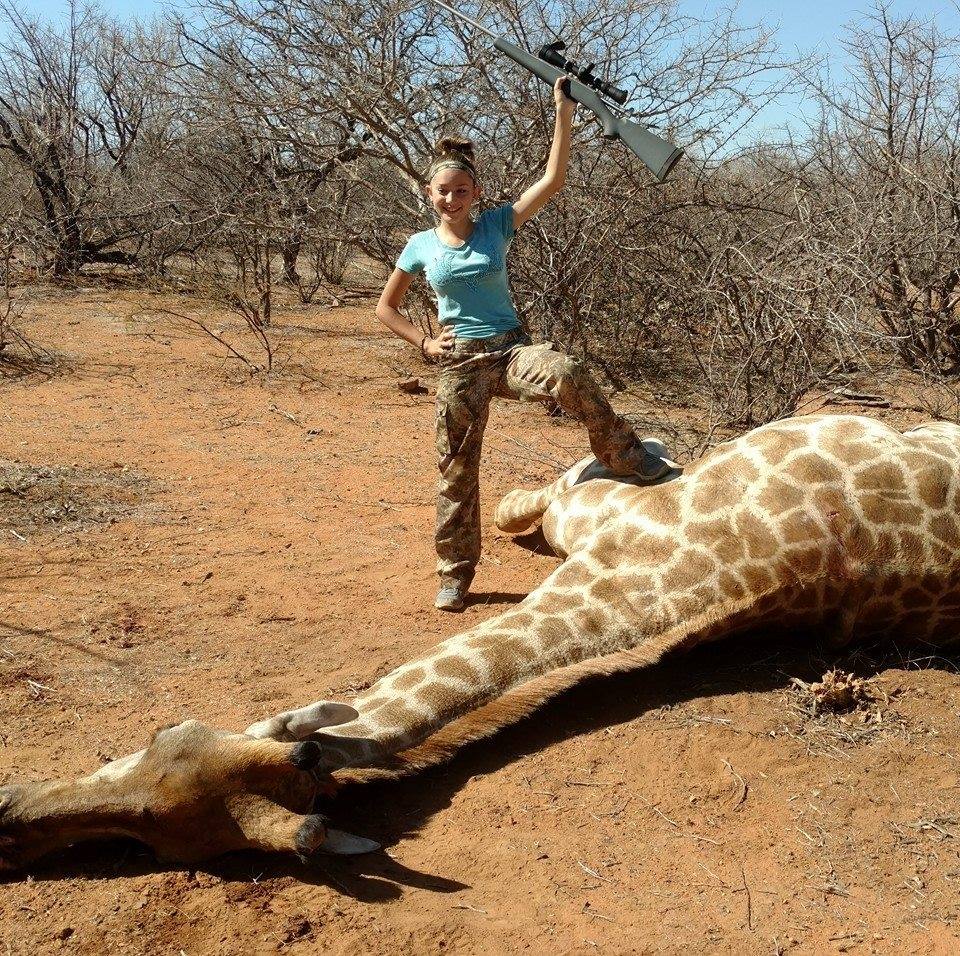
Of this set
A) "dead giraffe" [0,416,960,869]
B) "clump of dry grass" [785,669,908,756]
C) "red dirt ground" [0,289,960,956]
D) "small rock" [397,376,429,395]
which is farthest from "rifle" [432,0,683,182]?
"small rock" [397,376,429,395]

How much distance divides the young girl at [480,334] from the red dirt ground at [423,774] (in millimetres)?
863

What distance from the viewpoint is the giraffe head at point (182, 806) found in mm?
2912

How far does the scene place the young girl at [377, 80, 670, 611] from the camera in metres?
4.36

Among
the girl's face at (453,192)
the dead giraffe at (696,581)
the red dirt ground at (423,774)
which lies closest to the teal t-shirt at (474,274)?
the girl's face at (453,192)

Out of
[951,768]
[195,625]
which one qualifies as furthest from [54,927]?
[951,768]

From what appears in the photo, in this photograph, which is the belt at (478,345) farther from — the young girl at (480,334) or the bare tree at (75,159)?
the bare tree at (75,159)

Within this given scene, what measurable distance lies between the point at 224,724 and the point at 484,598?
1.54 meters

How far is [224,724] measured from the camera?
3684 mm

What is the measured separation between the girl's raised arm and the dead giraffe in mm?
1247

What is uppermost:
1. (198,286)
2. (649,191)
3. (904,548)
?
(649,191)

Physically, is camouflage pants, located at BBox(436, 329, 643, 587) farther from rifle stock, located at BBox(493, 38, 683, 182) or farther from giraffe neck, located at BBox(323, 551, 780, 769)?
rifle stock, located at BBox(493, 38, 683, 182)

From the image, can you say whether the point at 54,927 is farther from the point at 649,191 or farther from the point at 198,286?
the point at 198,286

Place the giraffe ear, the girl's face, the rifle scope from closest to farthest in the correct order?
the giraffe ear < the girl's face < the rifle scope

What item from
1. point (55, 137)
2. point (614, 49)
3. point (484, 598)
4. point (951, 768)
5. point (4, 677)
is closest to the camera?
point (951, 768)
